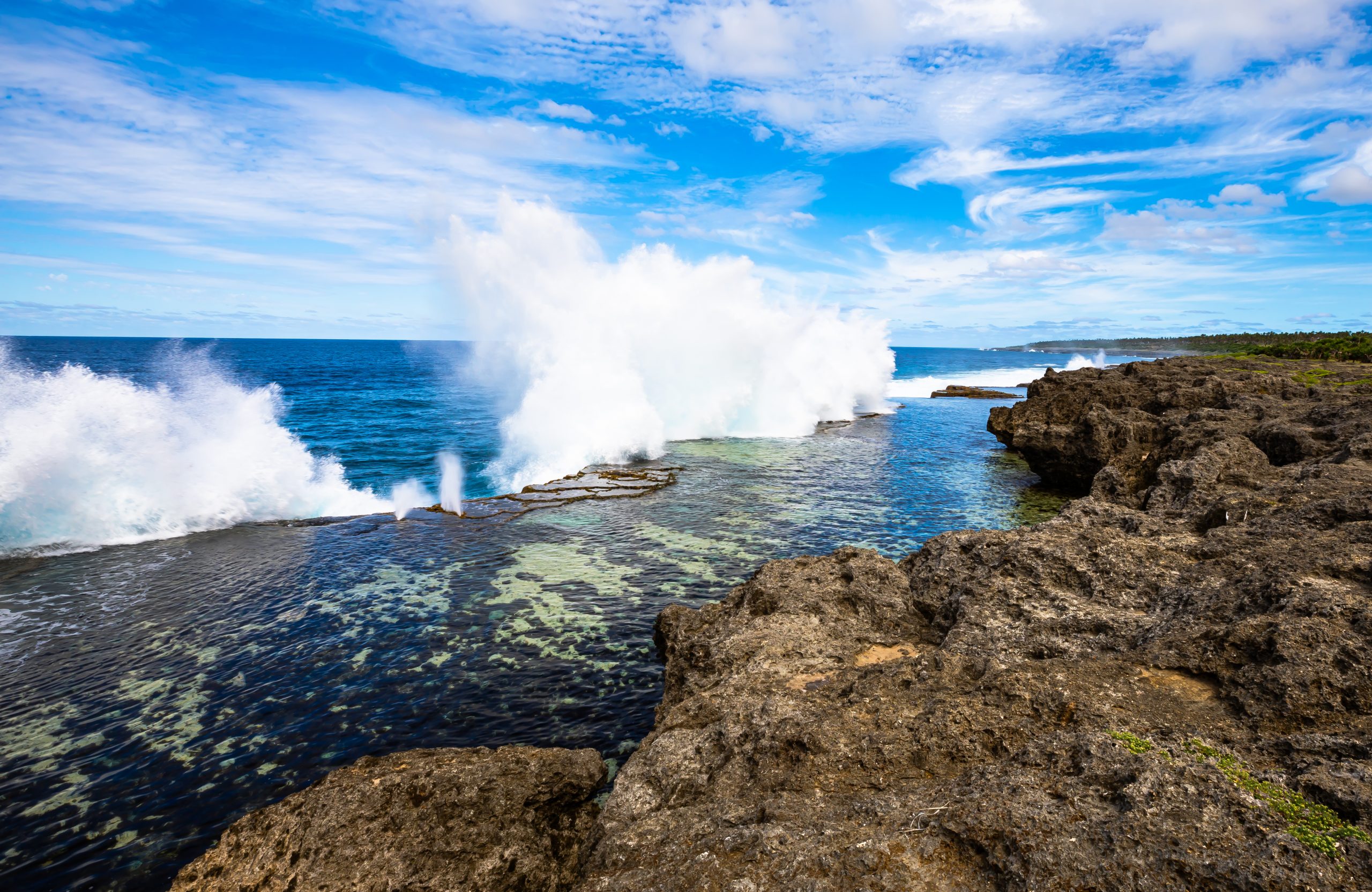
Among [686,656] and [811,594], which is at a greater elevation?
[811,594]

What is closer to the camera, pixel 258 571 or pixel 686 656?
pixel 686 656

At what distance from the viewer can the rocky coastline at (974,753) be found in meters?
3.84

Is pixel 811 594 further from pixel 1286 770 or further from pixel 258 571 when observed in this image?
pixel 258 571

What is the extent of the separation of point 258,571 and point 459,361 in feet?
423

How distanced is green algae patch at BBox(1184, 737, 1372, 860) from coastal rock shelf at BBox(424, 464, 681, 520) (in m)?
17.6

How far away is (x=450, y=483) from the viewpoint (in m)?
25.7

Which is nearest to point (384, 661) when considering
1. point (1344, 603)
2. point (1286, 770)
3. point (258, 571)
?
point (258, 571)

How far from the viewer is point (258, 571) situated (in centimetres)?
1506

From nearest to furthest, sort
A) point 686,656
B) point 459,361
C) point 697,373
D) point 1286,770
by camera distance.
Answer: point 1286,770
point 686,656
point 697,373
point 459,361

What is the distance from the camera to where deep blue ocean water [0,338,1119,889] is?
770 cm

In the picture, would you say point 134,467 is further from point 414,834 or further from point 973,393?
point 973,393

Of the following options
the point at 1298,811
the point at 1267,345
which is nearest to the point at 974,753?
the point at 1298,811

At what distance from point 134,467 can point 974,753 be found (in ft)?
74.4

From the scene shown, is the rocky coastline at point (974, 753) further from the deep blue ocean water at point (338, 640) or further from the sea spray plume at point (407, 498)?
the sea spray plume at point (407, 498)
